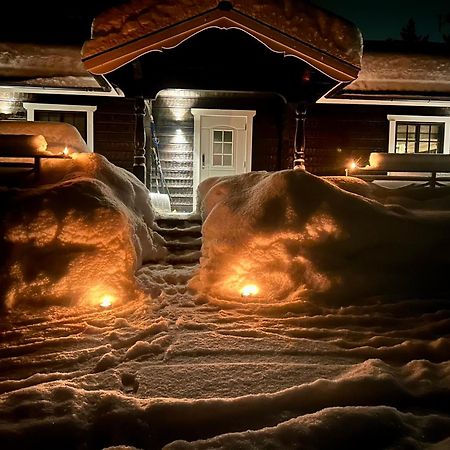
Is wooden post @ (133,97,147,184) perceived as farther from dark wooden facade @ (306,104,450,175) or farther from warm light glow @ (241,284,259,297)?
dark wooden facade @ (306,104,450,175)

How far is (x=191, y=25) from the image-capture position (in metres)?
6.82

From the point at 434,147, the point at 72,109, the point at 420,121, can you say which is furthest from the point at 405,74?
the point at 72,109

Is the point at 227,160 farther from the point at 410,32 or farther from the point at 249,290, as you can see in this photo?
the point at 410,32

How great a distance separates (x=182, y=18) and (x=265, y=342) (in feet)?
17.9

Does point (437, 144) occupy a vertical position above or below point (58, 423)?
above

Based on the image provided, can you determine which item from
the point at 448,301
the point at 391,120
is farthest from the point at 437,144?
the point at 448,301

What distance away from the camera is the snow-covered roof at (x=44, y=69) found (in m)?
10.1

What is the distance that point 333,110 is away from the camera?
40.4ft

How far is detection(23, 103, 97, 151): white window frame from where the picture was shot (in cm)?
1131

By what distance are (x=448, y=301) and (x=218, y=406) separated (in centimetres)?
352

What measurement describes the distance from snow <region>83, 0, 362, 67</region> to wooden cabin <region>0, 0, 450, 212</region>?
0.02 m

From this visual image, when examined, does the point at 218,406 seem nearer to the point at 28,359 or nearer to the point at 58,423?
the point at 58,423

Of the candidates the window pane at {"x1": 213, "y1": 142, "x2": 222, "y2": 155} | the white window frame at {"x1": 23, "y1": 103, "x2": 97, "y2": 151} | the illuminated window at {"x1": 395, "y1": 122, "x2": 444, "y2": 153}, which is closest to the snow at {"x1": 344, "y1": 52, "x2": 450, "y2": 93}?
the illuminated window at {"x1": 395, "y1": 122, "x2": 444, "y2": 153}

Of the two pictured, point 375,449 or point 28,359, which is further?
point 28,359
